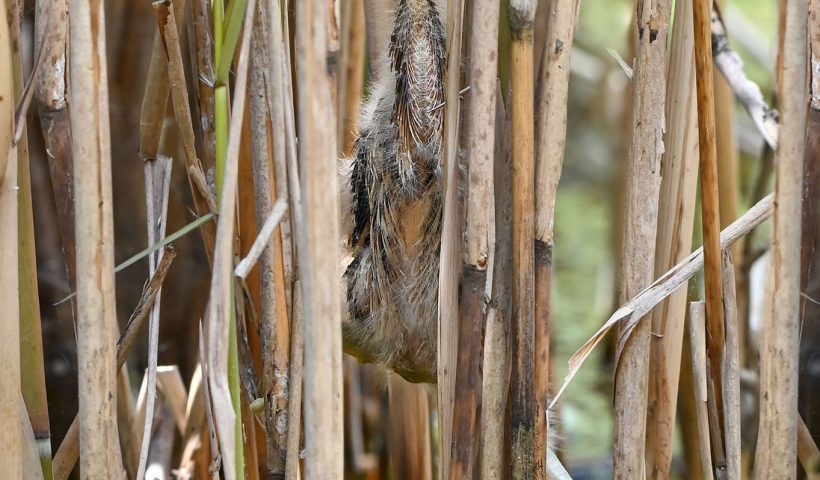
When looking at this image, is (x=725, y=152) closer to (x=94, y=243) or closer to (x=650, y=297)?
(x=650, y=297)

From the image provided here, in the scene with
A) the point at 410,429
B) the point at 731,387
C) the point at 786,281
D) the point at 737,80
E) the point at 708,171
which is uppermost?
the point at 737,80

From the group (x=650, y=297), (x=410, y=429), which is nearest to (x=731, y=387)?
(x=650, y=297)

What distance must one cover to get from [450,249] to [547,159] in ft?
0.40

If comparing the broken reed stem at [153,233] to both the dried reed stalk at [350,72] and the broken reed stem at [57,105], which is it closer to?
the broken reed stem at [57,105]

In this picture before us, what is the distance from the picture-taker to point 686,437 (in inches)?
63.4

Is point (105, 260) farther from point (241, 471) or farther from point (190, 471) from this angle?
point (190, 471)

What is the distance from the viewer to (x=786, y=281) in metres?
0.75

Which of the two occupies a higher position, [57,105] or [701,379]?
[57,105]

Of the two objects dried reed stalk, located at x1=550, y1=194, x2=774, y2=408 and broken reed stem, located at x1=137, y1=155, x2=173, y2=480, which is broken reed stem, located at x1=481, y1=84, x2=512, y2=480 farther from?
broken reed stem, located at x1=137, y1=155, x2=173, y2=480

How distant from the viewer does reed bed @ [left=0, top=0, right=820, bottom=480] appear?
2.16ft

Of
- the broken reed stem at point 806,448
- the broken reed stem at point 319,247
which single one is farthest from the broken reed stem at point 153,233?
the broken reed stem at point 806,448

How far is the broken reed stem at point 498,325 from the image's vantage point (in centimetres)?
81

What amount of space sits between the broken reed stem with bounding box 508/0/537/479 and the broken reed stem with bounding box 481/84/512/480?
2 centimetres

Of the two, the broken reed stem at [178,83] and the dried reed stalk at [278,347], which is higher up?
the broken reed stem at [178,83]
